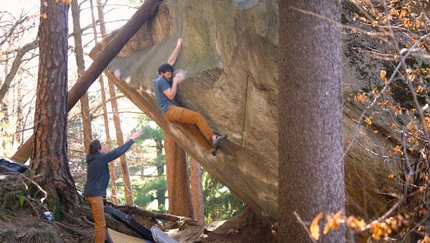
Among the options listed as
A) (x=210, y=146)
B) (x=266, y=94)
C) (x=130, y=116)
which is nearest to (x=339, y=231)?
(x=266, y=94)

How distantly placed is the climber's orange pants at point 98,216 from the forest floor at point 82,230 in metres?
0.56

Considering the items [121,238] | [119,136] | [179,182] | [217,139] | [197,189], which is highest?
[217,139]

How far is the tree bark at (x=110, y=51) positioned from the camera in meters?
11.1

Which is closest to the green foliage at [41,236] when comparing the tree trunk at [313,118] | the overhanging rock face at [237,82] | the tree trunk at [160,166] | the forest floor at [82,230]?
the forest floor at [82,230]

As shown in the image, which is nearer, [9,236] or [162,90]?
[9,236]

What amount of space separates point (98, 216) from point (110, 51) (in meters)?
4.31

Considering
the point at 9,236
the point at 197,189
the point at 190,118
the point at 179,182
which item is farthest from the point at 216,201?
the point at 9,236

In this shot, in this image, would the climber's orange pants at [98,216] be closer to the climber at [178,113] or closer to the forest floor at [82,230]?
the forest floor at [82,230]

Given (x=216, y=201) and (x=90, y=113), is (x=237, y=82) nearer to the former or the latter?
(x=90, y=113)

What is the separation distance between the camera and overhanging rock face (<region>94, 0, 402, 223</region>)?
26.1 ft

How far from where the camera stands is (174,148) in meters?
15.1

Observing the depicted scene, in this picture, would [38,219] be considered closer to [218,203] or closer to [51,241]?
[51,241]

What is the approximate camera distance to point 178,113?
8734 mm

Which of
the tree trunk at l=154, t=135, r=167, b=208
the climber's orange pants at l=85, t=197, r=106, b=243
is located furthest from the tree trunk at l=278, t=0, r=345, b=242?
the tree trunk at l=154, t=135, r=167, b=208
